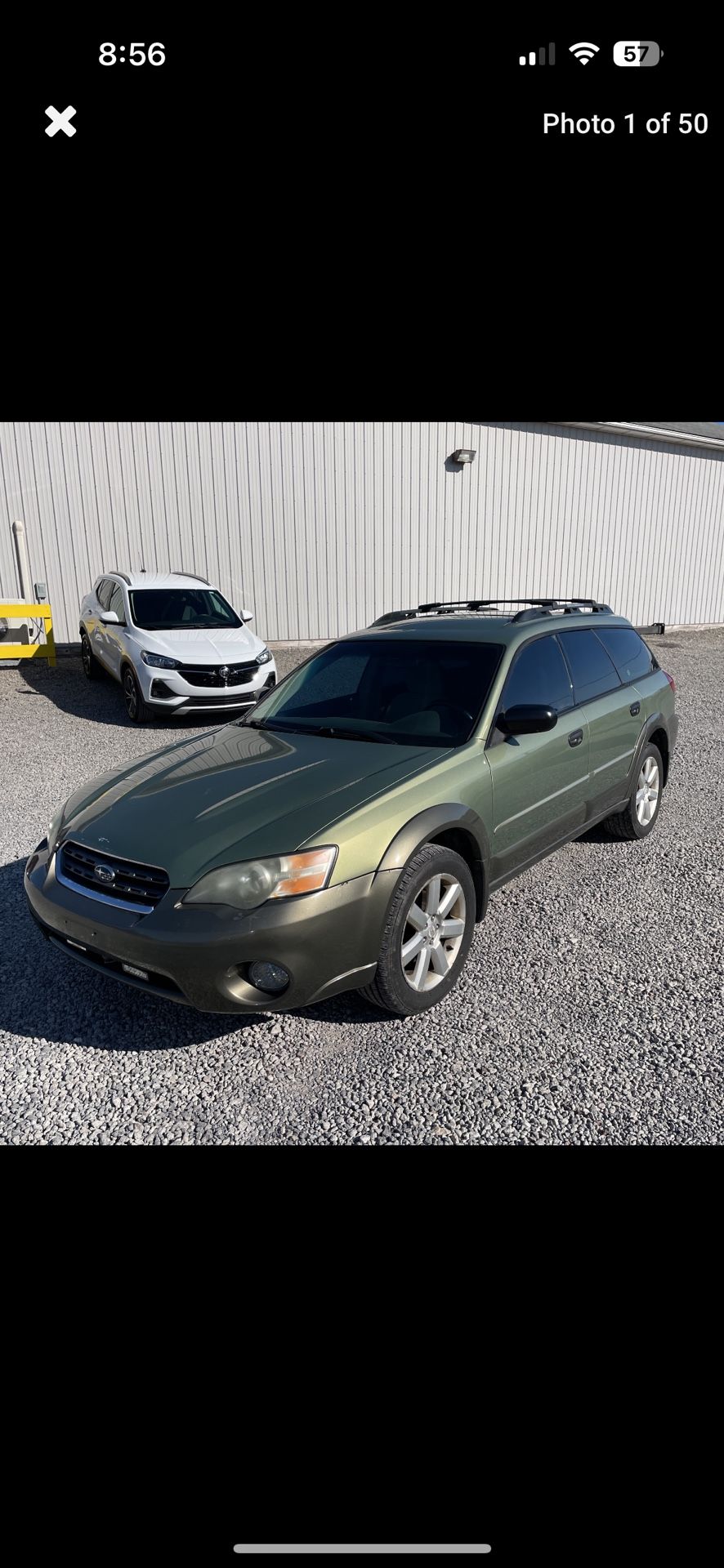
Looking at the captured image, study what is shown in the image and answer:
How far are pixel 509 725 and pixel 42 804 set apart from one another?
13.5 feet

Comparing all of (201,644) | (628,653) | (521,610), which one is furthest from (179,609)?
(628,653)

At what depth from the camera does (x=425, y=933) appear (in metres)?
3.09

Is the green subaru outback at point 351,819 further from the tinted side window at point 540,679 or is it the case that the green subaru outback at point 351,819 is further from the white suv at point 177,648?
the white suv at point 177,648

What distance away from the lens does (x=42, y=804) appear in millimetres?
6074

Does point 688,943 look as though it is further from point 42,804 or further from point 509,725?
point 42,804

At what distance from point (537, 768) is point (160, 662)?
19.2ft

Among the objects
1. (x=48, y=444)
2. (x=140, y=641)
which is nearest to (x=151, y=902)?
(x=140, y=641)

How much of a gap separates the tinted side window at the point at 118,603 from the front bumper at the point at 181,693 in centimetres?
134

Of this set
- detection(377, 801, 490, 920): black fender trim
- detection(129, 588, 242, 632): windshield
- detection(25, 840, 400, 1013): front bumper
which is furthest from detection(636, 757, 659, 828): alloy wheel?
detection(129, 588, 242, 632): windshield

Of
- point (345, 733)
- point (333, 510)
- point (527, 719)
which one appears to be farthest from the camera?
point (333, 510)

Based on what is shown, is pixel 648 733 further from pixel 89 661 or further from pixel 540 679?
pixel 89 661

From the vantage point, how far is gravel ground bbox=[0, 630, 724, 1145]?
252cm

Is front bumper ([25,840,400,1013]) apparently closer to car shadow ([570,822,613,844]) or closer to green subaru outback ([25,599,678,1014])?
green subaru outback ([25,599,678,1014])

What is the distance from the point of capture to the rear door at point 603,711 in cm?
439
